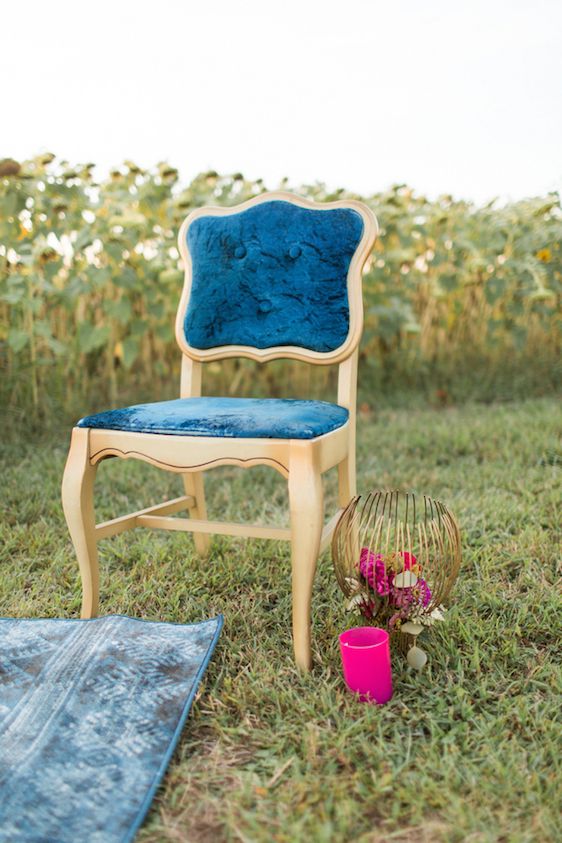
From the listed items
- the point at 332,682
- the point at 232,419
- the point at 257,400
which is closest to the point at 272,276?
the point at 257,400

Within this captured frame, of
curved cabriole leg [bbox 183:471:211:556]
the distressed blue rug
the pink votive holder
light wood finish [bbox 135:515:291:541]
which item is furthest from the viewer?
curved cabriole leg [bbox 183:471:211:556]

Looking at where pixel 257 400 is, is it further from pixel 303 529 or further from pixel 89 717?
pixel 89 717

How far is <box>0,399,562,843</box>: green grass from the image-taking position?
1.10 meters

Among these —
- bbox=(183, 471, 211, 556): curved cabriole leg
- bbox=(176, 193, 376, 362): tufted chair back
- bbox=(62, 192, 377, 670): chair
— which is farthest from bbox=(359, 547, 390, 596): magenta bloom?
bbox=(183, 471, 211, 556): curved cabriole leg

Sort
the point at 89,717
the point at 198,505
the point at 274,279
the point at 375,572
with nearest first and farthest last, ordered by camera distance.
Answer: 1. the point at 89,717
2. the point at 375,572
3. the point at 274,279
4. the point at 198,505

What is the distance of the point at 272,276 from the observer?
194 cm

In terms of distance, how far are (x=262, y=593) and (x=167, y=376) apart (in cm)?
229

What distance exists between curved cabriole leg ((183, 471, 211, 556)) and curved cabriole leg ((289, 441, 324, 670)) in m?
0.64

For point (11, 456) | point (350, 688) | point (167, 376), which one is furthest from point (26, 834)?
point (167, 376)

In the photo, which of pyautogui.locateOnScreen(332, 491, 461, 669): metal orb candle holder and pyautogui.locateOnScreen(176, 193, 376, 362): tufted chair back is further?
pyautogui.locateOnScreen(176, 193, 376, 362): tufted chair back

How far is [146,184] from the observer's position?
12.0 ft

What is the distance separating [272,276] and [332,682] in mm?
1044

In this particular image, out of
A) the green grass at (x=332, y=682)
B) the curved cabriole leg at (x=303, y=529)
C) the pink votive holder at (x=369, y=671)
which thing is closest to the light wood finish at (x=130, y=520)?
the green grass at (x=332, y=682)

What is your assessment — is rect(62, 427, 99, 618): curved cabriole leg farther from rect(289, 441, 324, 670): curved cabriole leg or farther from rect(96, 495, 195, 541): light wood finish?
rect(289, 441, 324, 670): curved cabriole leg
